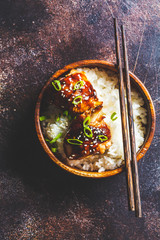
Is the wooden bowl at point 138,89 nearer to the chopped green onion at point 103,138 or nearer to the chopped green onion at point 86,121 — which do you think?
the chopped green onion at point 103,138

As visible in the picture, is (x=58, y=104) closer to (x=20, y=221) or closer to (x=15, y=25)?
(x=15, y=25)

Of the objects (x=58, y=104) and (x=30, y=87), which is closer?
(x=58, y=104)

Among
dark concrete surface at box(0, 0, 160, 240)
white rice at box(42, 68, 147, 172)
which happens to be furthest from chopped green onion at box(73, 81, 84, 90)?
dark concrete surface at box(0, 0, 160, 240)

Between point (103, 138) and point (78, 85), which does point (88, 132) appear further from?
point (78, 85)

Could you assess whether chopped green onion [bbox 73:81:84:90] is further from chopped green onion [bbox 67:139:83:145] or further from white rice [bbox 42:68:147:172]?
chopped green onion [bbox 67:139:83:145]

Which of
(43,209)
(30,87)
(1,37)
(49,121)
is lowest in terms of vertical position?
(43,209)

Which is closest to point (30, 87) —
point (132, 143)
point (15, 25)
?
point (15, 25)

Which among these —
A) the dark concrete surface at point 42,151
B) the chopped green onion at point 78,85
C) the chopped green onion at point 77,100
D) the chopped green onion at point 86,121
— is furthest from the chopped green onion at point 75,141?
the dark concrete surface at point 42,151
